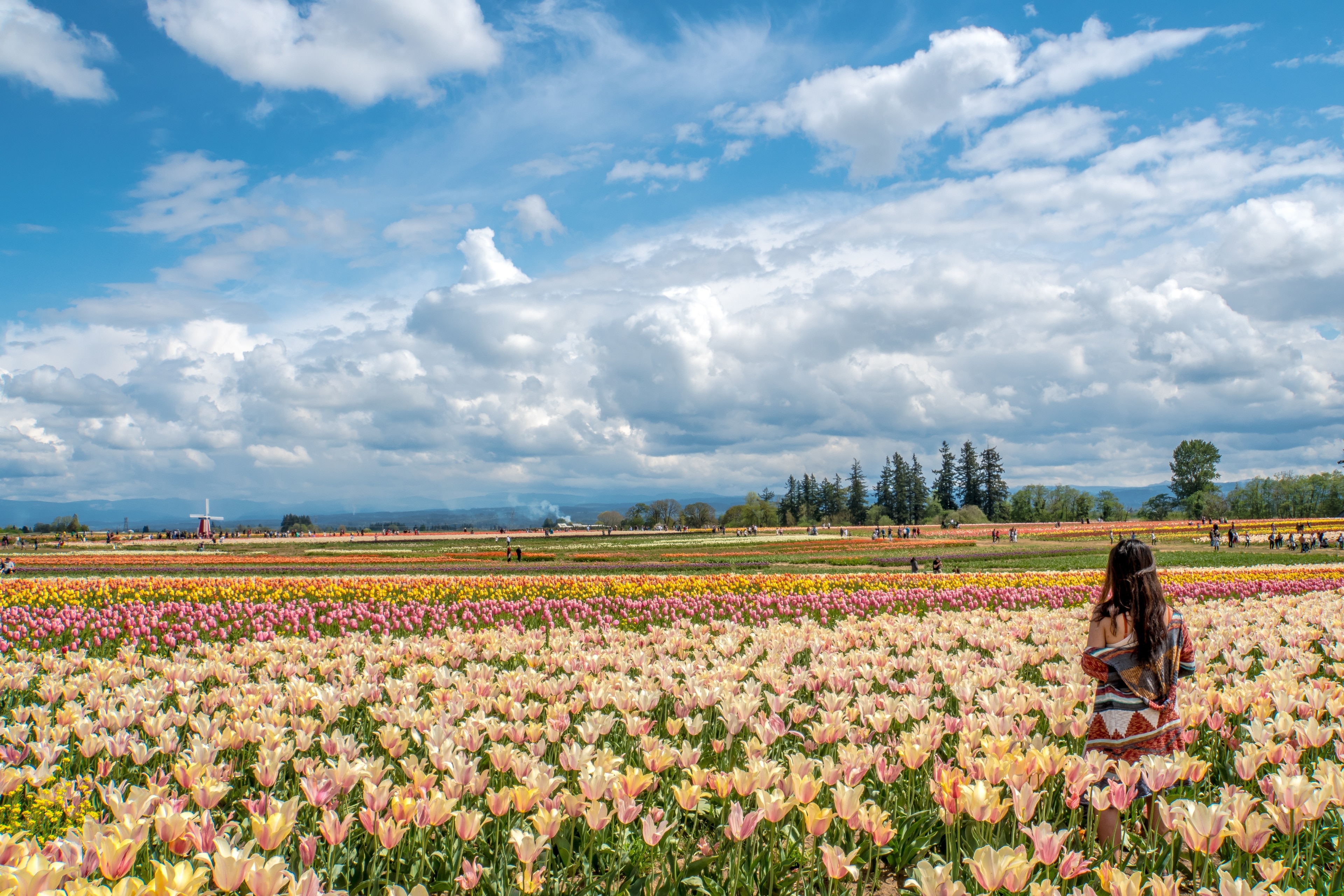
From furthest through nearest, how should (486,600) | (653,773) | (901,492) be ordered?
1. (901,492)
2. (486,600)
3. (653,773)

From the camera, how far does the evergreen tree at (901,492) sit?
12294 centimetres

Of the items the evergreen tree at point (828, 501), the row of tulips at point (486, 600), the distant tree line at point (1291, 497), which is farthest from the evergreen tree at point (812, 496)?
the row of tulips at point (486, 600)

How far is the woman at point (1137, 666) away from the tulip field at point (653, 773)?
158 mm

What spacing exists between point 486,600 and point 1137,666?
11.4 m

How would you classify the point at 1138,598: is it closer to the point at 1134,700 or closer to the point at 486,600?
the point at 1134,700

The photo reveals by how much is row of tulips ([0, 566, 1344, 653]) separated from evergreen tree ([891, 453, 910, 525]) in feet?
345

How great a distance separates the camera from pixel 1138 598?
4.39 metres

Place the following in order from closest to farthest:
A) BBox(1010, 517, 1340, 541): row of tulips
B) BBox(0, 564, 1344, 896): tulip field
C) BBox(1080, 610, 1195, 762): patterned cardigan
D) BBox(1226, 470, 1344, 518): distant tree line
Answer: BBox(0, 564, 1344, 896): tulip field
BBox(1080, 610, 1195, 762): patterned cardigan
BBox(1010, 517, 1340, 541): row of tulips
BBox(1226, 470, 1344, 518): distant tree line

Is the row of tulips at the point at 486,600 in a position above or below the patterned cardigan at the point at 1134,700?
below

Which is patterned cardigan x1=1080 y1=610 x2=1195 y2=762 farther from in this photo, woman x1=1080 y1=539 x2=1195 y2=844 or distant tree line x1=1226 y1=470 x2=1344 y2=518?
distant tree line x1=1226 y1=470 x2=1344 y2=518

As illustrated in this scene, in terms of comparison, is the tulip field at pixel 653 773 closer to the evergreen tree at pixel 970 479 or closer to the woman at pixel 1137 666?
the woman at pixel 1137 666

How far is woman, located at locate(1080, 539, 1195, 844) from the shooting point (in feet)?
14.1

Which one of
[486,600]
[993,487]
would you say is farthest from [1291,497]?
[486,600]

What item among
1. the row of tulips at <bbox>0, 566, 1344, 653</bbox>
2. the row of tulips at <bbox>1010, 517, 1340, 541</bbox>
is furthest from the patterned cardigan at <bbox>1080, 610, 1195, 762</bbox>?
the row of tulips at <bbox>1010, 517, 1340, 541</bbox>
